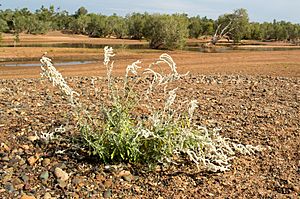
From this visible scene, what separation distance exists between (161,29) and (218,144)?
53.9 meters

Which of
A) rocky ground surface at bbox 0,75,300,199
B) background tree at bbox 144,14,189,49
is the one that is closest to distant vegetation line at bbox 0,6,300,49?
background tree at bbox 144,14,189,49

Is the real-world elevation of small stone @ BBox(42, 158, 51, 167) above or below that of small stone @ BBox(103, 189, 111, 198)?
above

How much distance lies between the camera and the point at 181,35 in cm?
5669

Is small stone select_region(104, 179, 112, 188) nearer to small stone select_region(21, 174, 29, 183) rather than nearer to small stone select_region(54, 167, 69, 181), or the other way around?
small stone select_region(54, 167, 69, 181)

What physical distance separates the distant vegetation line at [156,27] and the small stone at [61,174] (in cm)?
5265

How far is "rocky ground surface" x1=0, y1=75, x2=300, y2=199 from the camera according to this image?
421 centimetres

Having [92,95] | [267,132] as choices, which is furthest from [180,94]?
[267,132]

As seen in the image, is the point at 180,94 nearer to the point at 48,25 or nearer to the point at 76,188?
the point at 76,188

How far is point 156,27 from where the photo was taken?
58531mm

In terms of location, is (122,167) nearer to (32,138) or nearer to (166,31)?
(32,138)

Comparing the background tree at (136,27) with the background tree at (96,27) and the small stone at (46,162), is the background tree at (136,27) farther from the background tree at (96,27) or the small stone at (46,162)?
the small stone at (46,162)

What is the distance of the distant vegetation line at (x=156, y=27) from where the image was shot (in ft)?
191

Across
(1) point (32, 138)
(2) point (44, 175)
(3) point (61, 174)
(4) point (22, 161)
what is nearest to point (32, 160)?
(4) point (22, 161)

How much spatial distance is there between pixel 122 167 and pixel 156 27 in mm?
55056
